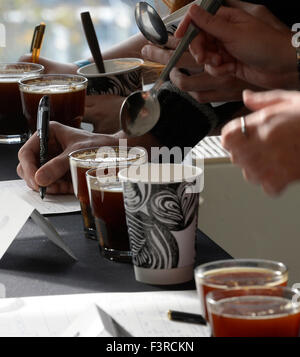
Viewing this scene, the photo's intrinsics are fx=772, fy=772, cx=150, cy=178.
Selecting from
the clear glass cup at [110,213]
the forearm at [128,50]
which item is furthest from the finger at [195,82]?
the forearm at [128,50]

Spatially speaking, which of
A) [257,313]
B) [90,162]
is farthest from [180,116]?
[257,313]

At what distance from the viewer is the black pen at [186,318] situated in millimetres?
760

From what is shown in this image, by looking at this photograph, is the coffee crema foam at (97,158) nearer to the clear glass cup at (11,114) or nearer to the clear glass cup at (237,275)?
the clear glass cup at (237,275)

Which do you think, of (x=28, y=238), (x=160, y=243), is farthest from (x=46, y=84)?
(x=160, y=243)

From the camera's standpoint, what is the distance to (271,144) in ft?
2.41

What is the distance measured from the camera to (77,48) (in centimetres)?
325

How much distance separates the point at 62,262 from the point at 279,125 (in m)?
0.38

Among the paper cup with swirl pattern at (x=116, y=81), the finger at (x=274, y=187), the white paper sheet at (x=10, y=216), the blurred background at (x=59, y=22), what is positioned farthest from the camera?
the blurred background at (x=59, y=22)

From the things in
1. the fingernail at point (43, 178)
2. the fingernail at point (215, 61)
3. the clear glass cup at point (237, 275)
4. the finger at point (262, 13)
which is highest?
the finger at point (262, 13)

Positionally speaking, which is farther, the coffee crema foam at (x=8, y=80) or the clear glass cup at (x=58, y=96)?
the coffee crema foam at (x=8, y=80)

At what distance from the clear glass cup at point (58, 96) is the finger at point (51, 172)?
0.95ft

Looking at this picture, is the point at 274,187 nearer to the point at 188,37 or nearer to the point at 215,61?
the point at 188,37

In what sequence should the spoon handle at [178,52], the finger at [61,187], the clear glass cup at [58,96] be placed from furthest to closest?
1. the clear glass cup at [58,96]
2. the finger at [61,187]
3. the spoon handle at [178,52]

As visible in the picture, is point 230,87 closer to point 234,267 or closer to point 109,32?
point 234,267
